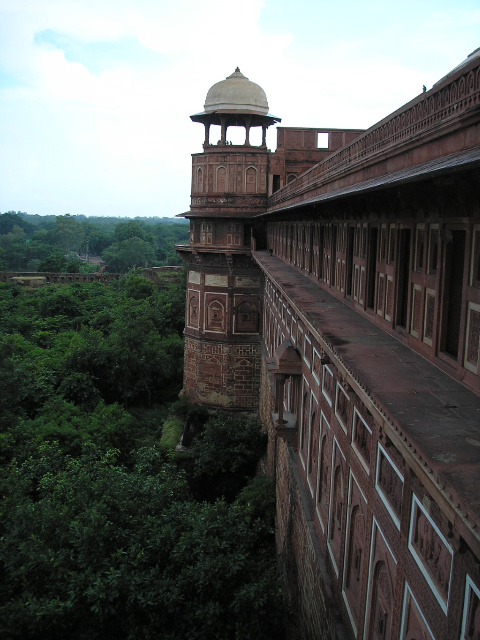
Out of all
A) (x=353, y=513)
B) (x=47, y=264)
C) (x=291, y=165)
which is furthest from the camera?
(x=47, y=264)

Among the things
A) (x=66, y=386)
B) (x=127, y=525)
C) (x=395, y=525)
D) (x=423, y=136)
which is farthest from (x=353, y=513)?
(x=66, y=386)

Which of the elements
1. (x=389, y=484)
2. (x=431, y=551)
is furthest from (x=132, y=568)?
(x=431, y=551)

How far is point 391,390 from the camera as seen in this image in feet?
13.7

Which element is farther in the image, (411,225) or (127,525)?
(127,525)

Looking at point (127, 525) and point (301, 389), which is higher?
point (301, 389)

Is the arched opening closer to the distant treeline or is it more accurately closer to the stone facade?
the stone facade

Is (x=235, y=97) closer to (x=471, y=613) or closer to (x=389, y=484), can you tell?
(x=389, y=484)

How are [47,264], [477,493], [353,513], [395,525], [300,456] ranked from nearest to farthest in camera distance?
1. [477,493]
2. [395,525]
3. [353,513]
4. [300,456]
5. [47,264]

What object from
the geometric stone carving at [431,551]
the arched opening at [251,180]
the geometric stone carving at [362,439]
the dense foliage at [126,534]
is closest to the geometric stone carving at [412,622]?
the geometric stone carving at [431,551]

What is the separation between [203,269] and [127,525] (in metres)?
12.3

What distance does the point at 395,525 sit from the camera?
14.4 ft

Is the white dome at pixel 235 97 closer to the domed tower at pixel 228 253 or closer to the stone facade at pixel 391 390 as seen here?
the domed tower at pixel 228 253

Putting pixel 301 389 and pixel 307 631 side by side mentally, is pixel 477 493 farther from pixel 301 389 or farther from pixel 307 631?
pixel 301 389

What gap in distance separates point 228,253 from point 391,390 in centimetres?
1696
